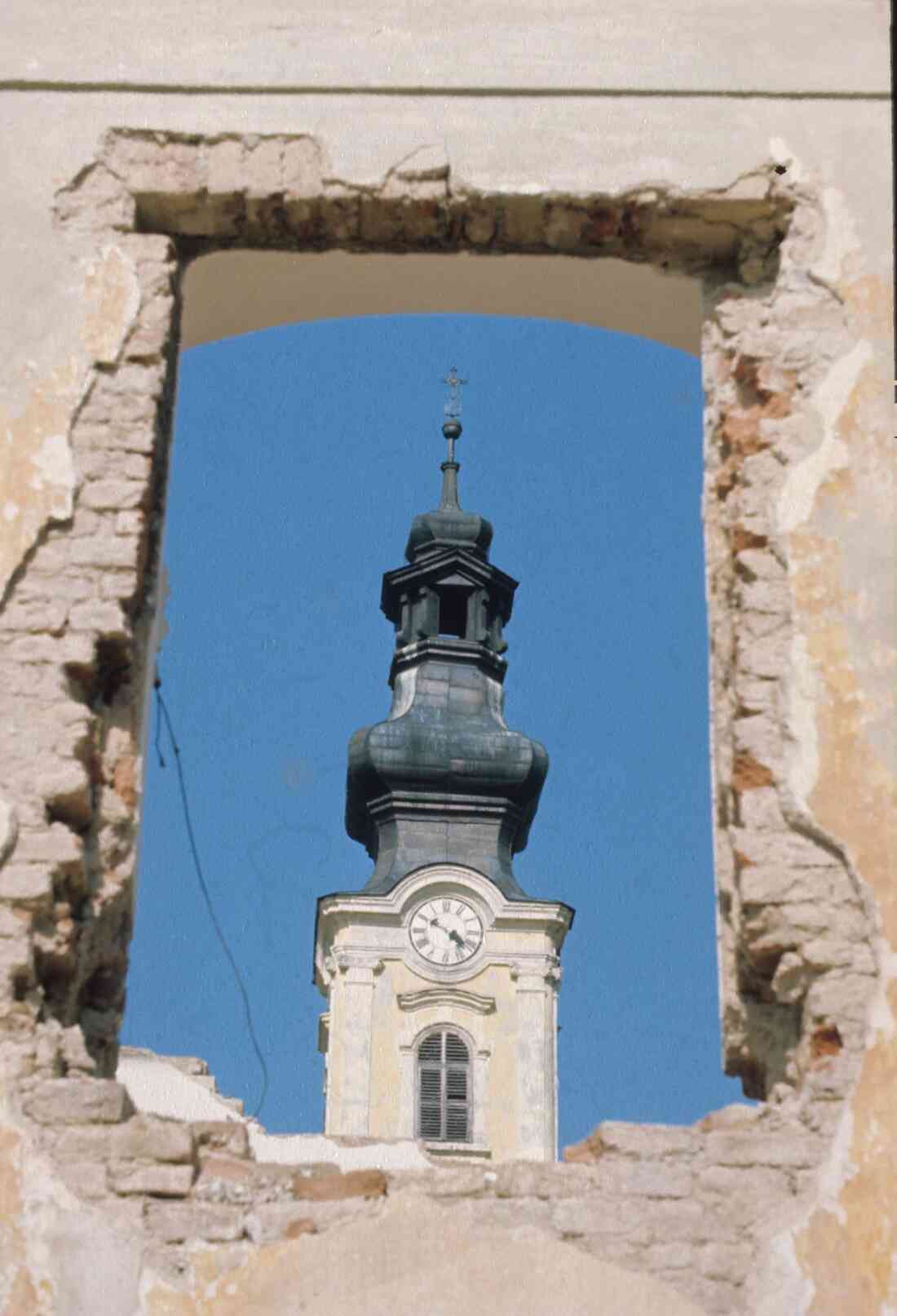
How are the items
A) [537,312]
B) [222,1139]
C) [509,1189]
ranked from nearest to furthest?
[509,1189], [222,1139], [537,312]

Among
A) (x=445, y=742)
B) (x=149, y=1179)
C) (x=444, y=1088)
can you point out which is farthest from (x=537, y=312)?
(x=444, y=1088)

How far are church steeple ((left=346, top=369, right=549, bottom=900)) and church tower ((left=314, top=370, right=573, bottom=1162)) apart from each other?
0.11 ft

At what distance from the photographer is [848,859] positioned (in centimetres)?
581

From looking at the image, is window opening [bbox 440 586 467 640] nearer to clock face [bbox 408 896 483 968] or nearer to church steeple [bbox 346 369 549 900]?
church steeple [bbox 346 369 549 900]

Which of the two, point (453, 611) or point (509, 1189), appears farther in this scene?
point (453, 611)

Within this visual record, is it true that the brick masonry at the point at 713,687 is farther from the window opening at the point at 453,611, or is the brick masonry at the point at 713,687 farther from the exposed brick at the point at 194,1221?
the window opening at the point at 453,611

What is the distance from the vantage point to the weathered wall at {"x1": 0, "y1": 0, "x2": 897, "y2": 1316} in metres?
5.59

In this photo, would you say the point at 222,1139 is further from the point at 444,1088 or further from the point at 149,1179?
the point at 444,1088

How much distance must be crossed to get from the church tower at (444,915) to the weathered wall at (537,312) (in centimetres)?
3466

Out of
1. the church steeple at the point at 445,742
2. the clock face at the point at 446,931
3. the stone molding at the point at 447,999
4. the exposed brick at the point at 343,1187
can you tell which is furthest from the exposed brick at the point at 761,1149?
the stone molding at the point at 447,999

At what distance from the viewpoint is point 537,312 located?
7.27m

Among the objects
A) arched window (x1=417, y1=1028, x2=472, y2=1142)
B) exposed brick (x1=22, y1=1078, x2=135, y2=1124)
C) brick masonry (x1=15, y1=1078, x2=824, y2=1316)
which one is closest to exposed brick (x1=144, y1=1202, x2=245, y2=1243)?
→ brick masonry (x1=15, y1=1078, x2=824, y2=1316)

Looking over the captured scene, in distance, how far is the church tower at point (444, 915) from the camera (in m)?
42.1

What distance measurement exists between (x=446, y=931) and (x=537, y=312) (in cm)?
3720
